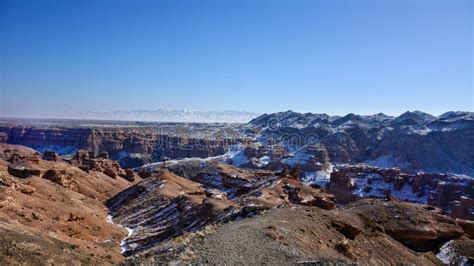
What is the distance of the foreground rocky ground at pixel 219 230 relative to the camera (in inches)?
644

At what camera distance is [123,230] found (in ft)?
130

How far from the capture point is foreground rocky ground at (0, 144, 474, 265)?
53.7ft

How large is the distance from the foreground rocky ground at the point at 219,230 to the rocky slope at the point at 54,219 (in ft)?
0.34

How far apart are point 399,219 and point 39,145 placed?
193443mm

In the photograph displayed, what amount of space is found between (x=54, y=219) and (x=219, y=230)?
20984mm

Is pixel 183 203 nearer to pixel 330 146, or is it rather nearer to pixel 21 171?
pixel 21 171

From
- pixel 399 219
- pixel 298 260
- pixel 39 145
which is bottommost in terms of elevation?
pixel 39 145

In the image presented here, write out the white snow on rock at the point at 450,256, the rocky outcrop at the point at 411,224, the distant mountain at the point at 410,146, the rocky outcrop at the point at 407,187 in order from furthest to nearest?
the distant mountain at the point at 410,146 → the rocky outcrop at the point at 407,187 → the rocky outcrop at the point at 411,224 → the white snow on rock at the point at 450,256

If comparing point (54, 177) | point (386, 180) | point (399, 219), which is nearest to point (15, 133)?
point (54, 177)

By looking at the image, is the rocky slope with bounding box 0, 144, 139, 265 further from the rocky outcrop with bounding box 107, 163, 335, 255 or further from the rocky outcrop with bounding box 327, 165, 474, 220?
the rocky outcrop with bounding box 327, 165, 474, 220

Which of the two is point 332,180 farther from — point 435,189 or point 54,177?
point 54,177

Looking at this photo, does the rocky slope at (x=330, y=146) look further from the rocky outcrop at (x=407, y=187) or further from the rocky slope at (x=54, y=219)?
the rocky slope at (x=54, y=219)

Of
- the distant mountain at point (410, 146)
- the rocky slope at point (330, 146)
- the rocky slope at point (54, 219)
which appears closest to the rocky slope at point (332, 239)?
the rocky slope at point (54, 219)

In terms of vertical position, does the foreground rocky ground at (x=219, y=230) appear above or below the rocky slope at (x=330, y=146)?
above
